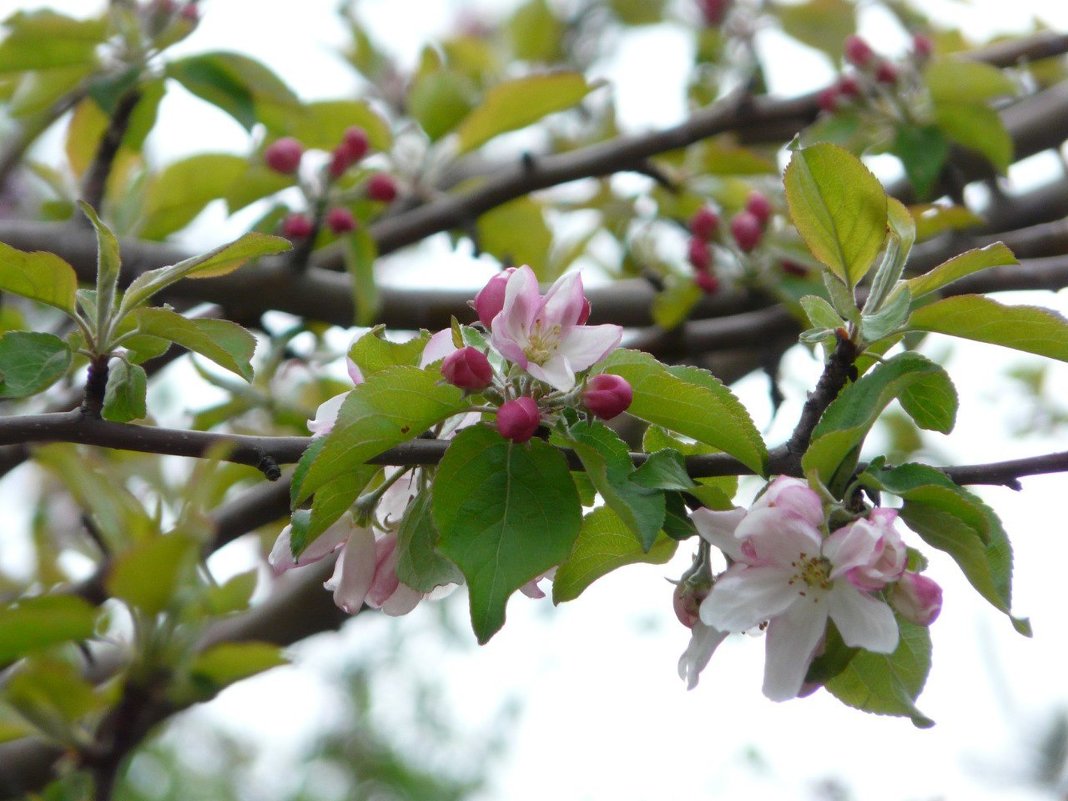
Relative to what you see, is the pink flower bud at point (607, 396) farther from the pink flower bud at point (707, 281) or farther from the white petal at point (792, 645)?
the pink flower bud at point (707, 281)

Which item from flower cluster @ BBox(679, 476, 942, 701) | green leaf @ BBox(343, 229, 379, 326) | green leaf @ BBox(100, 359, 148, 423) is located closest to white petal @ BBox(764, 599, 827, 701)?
flower cluster @ BBox(679, 476, 942, 701)

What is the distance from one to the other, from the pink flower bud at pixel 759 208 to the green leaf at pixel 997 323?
1249 millimetres

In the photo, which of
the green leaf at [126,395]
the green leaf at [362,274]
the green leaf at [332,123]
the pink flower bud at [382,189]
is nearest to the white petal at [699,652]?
the green leaf at [126,395]

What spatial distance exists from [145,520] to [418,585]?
10.5 inches

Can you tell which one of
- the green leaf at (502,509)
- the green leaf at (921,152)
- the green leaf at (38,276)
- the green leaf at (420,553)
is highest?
the green leaf at (38,276)

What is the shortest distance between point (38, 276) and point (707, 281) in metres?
1.44

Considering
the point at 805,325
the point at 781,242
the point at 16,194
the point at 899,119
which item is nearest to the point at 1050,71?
the point at 899,119

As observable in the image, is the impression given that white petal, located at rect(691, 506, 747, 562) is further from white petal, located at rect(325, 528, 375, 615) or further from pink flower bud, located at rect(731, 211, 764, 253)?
pink flower bud, located at rect(731, 211, 764, 253)

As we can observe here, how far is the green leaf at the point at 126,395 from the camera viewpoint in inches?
44.4

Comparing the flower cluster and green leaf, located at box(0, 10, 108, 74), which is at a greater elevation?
green leaf, located at box(0, 10, 108, 74)

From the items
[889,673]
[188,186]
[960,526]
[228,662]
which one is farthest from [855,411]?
[188,186]

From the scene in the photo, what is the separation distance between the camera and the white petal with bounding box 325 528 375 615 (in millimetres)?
1135

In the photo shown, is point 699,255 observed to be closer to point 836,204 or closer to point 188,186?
point 188,186

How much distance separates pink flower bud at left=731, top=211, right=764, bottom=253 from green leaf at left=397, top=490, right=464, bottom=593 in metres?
1.29
